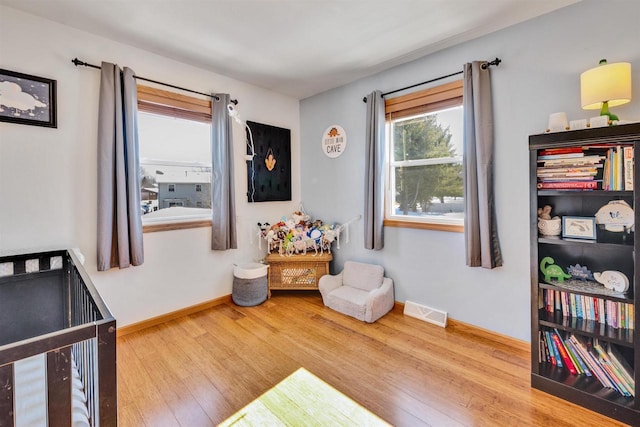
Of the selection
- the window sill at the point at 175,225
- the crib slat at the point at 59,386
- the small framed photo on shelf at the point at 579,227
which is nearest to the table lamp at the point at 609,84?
the small framed photo on shelf at the point at 579,227

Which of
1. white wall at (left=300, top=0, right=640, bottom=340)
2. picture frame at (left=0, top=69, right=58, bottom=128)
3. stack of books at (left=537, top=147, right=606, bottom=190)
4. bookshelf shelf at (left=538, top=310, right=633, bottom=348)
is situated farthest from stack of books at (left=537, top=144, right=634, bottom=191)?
picture frame at (left=0, top=69, right=58, bottom=128)

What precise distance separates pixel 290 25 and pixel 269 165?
5.31ft

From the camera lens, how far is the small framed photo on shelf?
1655mm

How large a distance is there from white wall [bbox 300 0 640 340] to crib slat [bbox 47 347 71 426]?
2.55 metres

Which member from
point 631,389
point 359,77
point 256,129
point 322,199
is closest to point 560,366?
point 631,389

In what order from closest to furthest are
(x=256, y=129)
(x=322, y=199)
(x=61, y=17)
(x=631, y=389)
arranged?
(x=631, y=389) → (x=61, y=17) → (x=256, y=129) → (x=322, y=199)

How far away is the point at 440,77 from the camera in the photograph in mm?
2506

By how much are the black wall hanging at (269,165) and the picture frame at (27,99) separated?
5.35ft

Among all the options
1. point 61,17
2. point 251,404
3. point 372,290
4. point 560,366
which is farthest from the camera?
point 372,290

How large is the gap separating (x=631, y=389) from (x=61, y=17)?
4.14 meters

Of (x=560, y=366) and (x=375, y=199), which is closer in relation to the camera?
(x=560, y=366)

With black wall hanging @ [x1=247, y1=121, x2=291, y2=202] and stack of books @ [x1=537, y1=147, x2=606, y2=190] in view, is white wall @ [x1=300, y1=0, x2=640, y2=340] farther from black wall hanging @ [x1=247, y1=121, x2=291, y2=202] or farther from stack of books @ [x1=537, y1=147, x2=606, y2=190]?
black wall hanging @ [x1=247, y1=121, x2=291, y2=202]

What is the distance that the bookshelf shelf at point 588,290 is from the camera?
4.90 ft

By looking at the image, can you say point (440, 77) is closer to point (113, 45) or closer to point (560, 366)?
point (560, 366)
